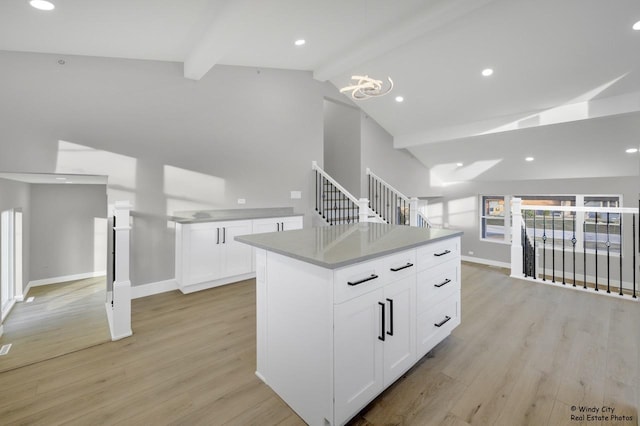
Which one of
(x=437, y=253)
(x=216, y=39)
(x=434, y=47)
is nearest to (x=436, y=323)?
(x=437, y=253)

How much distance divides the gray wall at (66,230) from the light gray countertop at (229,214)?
7.19ft

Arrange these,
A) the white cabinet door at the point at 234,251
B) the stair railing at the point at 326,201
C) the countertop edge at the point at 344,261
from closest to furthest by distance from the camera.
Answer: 1. the countertop edge at the point at 344,261
2. the white cabinet door at the point at 234,251
3. the stair railing at the point at 326,201

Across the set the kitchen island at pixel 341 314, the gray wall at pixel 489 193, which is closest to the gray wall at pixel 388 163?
the gray wall at pixel 489 193

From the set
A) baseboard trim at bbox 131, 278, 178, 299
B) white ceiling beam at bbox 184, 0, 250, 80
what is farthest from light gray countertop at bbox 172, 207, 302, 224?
white ceiling beam at bbox 184, 0, 250, 80

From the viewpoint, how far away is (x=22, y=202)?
4070mm

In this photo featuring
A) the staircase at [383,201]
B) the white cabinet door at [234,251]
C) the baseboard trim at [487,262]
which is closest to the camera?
the white cabinet door at [234,251]

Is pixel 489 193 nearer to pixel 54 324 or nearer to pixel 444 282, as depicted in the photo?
pixel 444 282

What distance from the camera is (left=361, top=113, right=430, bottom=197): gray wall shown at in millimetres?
6680

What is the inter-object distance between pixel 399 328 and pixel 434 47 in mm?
4275

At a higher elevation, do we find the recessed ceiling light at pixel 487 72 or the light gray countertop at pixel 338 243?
the recessed ceiling light at pixel 487 72

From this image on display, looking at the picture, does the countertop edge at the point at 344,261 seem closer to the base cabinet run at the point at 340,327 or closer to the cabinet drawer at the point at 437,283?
the base cabinet run at the point at 340,327

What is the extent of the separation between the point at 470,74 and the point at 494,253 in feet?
18.5

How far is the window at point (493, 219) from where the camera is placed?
8.46 metres

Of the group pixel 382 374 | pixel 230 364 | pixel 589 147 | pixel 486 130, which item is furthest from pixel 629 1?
pixel 230 364
